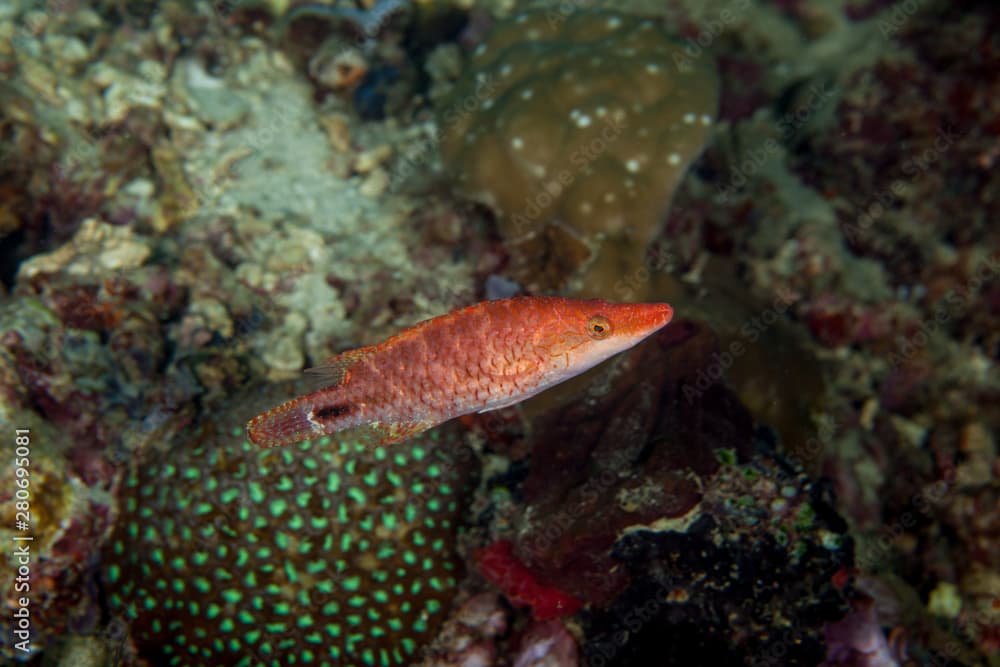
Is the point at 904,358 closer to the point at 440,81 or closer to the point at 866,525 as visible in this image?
the point at 866,525

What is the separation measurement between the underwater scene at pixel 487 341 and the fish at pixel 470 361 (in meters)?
0.02

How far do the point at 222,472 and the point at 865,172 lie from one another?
803 centimetres

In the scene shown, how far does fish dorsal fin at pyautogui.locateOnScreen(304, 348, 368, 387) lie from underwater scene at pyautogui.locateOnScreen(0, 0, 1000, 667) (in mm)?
20

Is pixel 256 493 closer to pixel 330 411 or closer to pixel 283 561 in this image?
pixel 283 561

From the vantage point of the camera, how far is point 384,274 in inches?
216

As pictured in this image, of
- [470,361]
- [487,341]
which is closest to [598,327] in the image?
[487,341]

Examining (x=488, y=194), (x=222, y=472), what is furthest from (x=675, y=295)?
(x=222, y=472)

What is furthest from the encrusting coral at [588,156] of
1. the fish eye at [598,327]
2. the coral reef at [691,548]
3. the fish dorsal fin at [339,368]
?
the fish dorsal fin at [339,368]

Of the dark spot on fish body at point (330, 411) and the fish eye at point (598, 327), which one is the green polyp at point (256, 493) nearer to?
the dark spot on fish body at point (330, 411)

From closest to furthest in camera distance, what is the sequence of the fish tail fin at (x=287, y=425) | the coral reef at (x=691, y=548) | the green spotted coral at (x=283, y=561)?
the fish tail fin at (x=287, y=425)
the coral reef at (x=691, y=548)
the green spotted coral at (x=283, y=561)

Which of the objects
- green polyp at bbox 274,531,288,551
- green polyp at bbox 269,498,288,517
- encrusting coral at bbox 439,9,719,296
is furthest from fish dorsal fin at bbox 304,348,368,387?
encrusting coral at bbox 439,9,719,296

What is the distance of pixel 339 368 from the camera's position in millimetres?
3051

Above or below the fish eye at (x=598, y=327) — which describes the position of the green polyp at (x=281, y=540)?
below

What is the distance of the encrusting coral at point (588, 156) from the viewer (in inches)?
211
